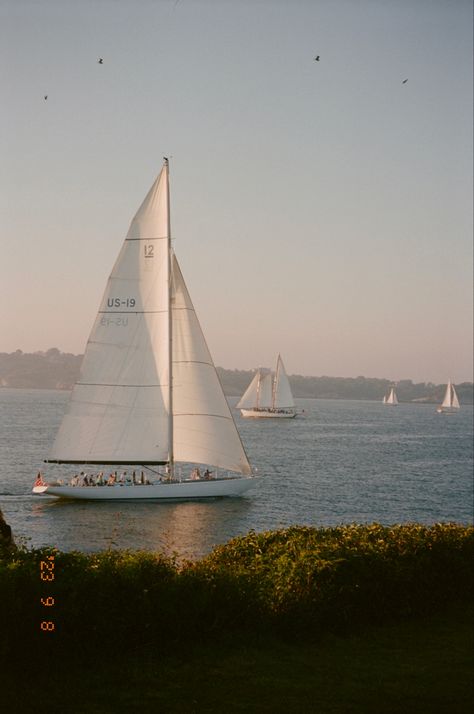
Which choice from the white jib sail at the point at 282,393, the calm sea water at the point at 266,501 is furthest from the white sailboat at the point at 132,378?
the white jib sail at the point at 282,393

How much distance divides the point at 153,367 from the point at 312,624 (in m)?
36.2

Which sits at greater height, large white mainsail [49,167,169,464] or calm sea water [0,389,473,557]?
large white mainsail [49,167,169,464]

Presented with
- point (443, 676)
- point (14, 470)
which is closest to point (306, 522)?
point (14, 470)

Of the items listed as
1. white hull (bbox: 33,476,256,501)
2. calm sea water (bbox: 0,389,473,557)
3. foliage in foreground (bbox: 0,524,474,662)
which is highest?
foliage in foreground (bbox: 0,524,474,662)

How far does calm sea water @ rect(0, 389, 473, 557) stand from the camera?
42594 millimetres

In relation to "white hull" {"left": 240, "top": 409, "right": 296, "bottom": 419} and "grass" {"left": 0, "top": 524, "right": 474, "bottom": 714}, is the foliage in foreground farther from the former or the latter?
"white hull" {"left": 240, "top": 409, "right": 296, "bottom": 419}

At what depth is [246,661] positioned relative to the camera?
45.7 feet

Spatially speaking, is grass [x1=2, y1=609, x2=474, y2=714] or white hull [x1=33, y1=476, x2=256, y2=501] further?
white hull [x1=33, y1=476, x2=256, y2=501]
